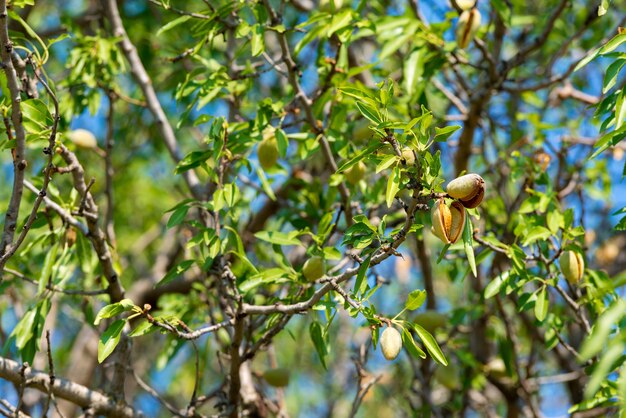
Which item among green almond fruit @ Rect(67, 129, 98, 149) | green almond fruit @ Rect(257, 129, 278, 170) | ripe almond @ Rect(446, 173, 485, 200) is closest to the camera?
ripe almond @ Rect(446, 173, 485, 200)

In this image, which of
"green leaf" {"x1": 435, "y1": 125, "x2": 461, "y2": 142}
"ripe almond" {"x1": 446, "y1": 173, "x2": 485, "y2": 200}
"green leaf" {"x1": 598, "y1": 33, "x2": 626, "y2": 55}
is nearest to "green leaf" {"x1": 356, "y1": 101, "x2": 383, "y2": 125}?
"green leaf" {"x1": 435, "y1": 125, "x2": 461, "y2": 142}

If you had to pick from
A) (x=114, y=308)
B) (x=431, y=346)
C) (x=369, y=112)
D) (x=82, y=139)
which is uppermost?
(x=82, y=139)

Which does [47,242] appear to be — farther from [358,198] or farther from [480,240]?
[480,240]

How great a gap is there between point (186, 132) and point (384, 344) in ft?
11.1

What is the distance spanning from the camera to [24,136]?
1.87 metres

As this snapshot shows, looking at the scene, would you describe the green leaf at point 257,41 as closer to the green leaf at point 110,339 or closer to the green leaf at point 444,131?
→ the green leaf at point 444,131

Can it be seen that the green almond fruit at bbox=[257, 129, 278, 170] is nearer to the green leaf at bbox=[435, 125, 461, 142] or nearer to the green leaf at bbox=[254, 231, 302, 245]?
the green leaf at bbox=[254, 231, 302, 245]

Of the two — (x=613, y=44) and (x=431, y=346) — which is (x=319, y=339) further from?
(x=613, y=44)

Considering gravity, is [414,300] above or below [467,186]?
below

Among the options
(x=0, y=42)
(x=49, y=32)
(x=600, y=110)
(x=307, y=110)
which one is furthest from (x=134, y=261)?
(x=600, y=110)

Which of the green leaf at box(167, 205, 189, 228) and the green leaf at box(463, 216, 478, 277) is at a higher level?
the green leaf at box(167, 205, 189, 228)

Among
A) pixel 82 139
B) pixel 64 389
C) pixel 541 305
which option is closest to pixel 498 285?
pixel 541 305

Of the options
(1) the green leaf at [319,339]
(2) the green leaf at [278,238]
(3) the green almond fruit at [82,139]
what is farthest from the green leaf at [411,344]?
(3) the green almond fruit at [82,139]

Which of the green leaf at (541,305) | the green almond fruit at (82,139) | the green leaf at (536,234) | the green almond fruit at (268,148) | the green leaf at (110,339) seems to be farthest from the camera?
the green almond fruit at (82,139)
